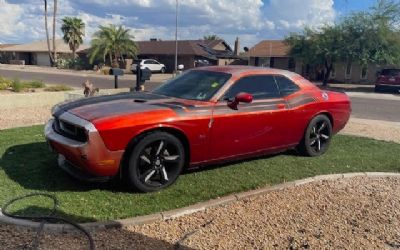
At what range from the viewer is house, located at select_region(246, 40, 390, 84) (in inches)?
1444

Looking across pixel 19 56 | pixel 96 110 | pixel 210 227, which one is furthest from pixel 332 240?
pixel 19 56

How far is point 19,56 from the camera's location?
Result: 6794 cm

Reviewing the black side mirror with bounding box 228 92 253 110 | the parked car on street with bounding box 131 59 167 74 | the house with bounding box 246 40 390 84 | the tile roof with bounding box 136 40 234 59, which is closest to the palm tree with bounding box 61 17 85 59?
the tile roof with bounding box 136 40 234 59

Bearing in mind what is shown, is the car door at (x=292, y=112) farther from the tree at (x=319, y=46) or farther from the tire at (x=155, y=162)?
the tree at (x=319, y=46)

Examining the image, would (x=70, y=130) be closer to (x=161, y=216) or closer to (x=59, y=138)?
(x=59, y=138)

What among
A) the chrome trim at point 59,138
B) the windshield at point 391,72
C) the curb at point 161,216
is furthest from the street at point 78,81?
the curb at point 161,216

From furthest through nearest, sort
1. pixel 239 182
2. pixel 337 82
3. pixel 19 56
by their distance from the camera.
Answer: pixel 19 56 < pixel 337 82 < pixel 239 182

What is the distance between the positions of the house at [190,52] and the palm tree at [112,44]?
9.92 ft

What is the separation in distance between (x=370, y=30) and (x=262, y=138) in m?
27.3

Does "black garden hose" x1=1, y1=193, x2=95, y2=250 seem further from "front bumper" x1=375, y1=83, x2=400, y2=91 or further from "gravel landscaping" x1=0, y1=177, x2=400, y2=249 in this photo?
"front bumper" x1=375, y1=83, x2=400, y2=91

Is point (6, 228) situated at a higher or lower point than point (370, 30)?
lower

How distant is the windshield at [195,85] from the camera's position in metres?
5.66

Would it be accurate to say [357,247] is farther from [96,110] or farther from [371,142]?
[371,142]

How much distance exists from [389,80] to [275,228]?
2607 cm
